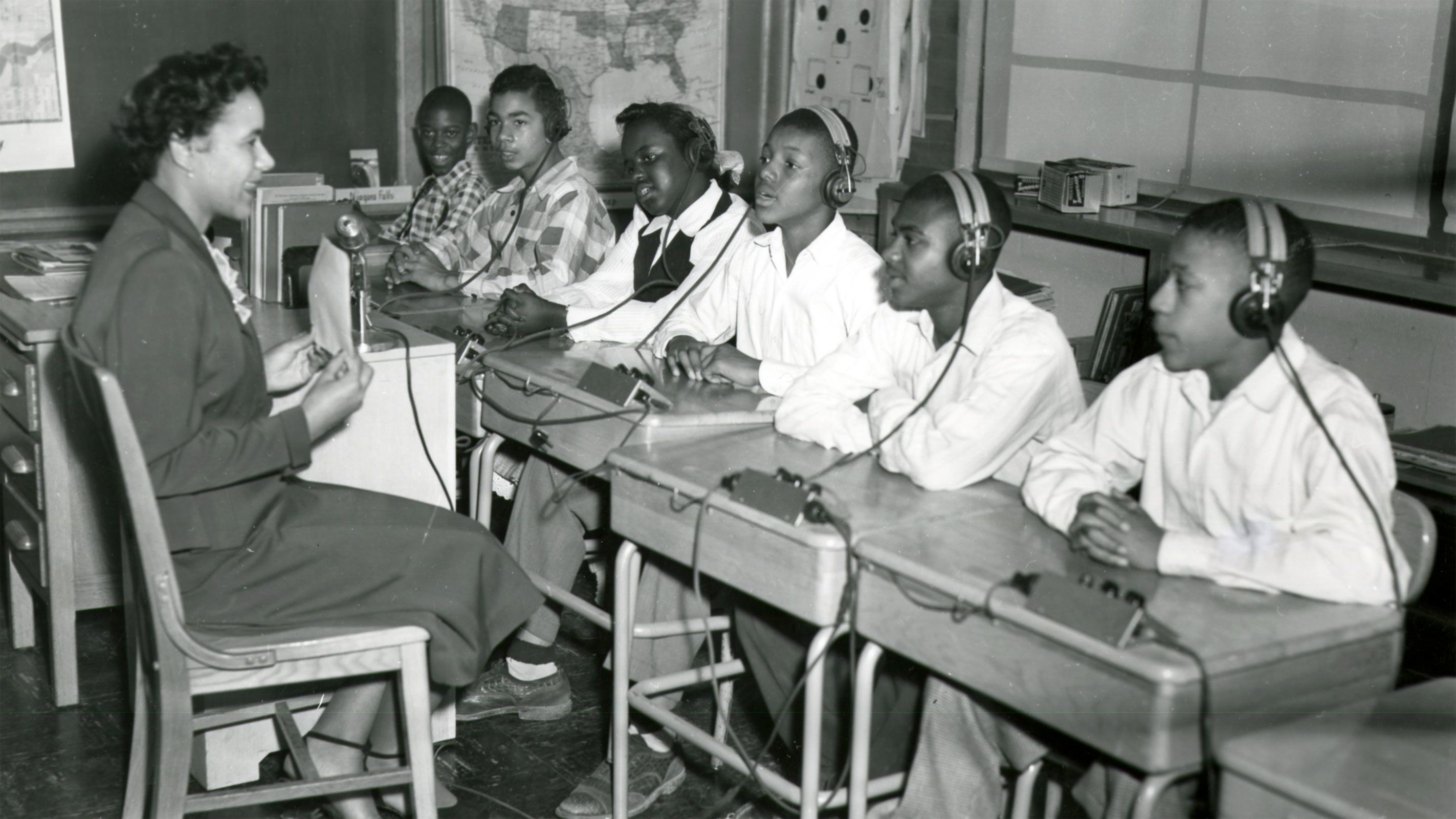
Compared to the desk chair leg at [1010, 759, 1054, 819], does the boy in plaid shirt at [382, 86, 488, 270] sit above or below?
above

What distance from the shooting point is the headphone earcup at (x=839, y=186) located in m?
2.79

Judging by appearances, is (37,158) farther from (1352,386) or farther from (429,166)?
(1352,386)

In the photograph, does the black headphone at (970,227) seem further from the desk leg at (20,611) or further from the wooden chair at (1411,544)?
the desk leg at (20,611)

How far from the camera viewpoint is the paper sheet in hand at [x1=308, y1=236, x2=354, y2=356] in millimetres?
2127

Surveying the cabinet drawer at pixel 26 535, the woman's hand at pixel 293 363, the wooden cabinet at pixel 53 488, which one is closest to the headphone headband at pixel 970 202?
the woman's hand at pixel 293 363

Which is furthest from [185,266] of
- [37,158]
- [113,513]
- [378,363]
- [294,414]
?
[37,158]

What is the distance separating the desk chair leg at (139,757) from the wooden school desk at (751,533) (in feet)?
2.39

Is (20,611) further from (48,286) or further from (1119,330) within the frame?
(1119,330)

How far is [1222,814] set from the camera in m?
1.51

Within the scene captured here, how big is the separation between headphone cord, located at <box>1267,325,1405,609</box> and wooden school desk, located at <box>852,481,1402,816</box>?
41 mm

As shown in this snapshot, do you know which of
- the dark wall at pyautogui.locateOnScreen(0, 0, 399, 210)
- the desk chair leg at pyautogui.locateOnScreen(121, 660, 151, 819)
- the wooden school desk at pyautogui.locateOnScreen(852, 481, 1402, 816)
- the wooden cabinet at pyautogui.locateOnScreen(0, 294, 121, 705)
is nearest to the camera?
the wooden school desk at pyautogui.locateOnScreen(852, 481, 1402, 816)

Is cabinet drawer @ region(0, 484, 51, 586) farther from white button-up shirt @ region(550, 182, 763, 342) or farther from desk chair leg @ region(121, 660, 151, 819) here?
white button-up shirt @ region(550, 182, 763, 342)

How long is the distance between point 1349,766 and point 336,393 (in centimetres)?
142

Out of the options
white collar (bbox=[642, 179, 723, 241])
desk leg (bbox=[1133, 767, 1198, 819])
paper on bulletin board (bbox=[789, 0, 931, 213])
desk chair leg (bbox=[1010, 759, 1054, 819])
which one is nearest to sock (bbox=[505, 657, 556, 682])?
white collar (bbox=[642, 179, 723, 241])
